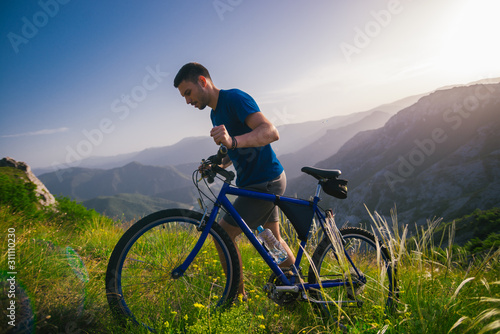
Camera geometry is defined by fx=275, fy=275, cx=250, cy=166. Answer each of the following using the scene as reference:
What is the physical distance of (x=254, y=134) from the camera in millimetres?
2389

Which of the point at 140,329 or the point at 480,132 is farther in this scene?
the point at 480,132

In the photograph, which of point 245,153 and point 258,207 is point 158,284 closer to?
point 258,207

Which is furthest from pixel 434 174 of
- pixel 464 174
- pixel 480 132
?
pixel 480 132

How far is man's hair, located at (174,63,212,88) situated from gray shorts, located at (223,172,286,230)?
1235 millimetres

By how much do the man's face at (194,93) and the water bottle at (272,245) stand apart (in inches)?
54.4

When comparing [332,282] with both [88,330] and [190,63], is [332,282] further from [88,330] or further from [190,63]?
[190,63]

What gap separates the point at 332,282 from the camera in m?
2.76

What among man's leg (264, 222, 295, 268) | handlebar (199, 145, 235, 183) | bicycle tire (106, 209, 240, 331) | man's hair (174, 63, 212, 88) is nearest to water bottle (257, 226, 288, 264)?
man's leg (264, 222, 295, 268)

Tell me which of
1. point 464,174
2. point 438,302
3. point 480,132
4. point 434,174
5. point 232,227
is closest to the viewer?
point 438,302

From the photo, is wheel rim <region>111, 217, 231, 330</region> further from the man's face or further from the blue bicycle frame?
the man's face

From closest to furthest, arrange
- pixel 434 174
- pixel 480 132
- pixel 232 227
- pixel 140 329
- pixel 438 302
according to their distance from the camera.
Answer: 1. pixel 140 329
2. pixel 438 302
3. pixel 232 227
4. pixel 434 174
5. pixel 480 132

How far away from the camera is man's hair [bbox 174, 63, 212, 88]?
108 inches

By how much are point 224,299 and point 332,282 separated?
1.10 meters
